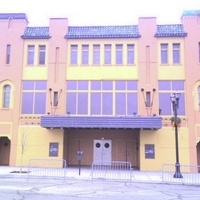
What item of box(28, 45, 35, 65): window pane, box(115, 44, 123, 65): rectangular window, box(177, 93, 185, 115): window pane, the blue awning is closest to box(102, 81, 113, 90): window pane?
box(115, 44, 123, 65): rectangular window

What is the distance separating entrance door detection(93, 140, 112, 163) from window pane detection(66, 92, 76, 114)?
365cm

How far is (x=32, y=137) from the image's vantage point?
27.0m

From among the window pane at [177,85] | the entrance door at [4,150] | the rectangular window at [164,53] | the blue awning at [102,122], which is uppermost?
the rectangular window at [164,53]

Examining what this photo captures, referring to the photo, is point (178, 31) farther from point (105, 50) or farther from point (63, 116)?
point (63, 116)

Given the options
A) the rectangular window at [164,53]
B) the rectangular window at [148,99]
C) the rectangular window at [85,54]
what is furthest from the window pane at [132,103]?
the rectangular window at [85,54]

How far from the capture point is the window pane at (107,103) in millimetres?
26928


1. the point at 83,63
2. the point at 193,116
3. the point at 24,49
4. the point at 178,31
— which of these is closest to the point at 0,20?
the point at 24,49

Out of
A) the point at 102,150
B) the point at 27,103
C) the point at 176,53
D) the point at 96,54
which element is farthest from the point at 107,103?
the point at 176,53

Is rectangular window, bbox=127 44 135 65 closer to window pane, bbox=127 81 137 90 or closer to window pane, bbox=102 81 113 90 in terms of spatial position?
window pane, bbox=127 81 137 90

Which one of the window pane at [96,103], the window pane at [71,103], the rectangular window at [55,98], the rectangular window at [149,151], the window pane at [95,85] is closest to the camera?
the rectangular window at [149,151]

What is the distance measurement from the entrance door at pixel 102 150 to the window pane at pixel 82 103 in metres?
3.18

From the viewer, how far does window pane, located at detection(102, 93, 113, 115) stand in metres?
26.9

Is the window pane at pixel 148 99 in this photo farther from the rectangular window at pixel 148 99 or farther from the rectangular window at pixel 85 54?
the rectangular window at pixel 85 54

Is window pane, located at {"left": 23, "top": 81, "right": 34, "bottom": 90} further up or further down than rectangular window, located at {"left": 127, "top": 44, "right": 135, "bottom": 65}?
further down
